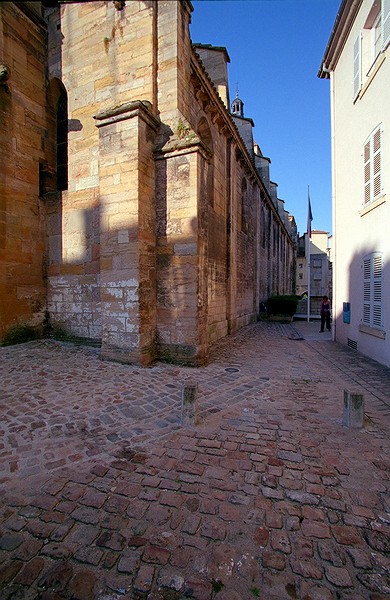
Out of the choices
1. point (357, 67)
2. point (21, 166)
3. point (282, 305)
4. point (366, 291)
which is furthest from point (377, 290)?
point (282, 305)

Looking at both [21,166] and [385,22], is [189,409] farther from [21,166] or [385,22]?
[385,22]

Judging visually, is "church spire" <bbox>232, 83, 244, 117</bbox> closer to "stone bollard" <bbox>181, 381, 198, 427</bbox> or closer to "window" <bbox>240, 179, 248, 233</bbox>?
"window" <bbox>240, 179, 248, 233</bbox>

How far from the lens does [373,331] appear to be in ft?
22.9

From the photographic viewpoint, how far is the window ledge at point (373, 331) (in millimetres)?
6534

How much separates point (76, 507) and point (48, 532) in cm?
24

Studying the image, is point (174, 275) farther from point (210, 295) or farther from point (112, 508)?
point (112, 508)

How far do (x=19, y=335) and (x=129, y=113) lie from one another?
5.80 m

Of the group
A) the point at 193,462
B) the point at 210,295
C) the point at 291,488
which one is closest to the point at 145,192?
the point at 210,295

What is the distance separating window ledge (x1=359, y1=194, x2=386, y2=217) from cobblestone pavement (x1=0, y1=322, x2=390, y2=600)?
4.35 meters

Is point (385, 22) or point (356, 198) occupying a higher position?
point (385, 22)

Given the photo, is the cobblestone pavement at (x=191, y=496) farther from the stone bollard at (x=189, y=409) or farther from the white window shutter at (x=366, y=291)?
the white window shutter at (x=366, y=291)

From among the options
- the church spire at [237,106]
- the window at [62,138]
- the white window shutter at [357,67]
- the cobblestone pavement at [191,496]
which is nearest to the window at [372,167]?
the white window shutter at [357,67]

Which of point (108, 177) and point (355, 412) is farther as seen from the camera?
point (108, 177)

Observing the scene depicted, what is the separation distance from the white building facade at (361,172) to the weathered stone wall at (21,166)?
336 inches
